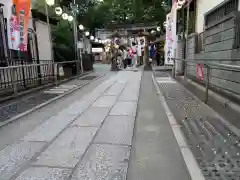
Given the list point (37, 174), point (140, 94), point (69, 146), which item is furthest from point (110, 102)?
point (37, 174)

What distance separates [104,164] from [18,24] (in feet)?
22.1

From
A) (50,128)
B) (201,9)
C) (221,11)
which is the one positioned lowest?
(50,128)

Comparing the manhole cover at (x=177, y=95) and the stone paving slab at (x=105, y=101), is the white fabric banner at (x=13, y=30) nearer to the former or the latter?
the stone paving slab at (x=105, y=101)

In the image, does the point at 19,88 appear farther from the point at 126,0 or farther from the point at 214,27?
the point at 126,0

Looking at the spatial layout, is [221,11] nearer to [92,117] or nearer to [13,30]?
[92,117]

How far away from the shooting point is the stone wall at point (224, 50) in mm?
5594

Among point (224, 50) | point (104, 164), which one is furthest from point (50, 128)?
point (224, 50)

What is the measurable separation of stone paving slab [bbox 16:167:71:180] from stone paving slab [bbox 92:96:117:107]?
3597 millimetres

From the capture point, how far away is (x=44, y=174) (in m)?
2.83

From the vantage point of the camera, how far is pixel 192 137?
3896 millimetres

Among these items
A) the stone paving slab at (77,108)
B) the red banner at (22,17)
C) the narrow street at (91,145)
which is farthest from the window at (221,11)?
the red banner at (22,17)

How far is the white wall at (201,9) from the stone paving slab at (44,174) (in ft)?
24.4

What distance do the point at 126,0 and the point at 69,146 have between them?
68.0 ft

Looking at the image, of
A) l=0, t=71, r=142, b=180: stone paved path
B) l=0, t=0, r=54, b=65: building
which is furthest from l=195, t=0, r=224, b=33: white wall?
l=0, t=0, r=54, b=65: building
